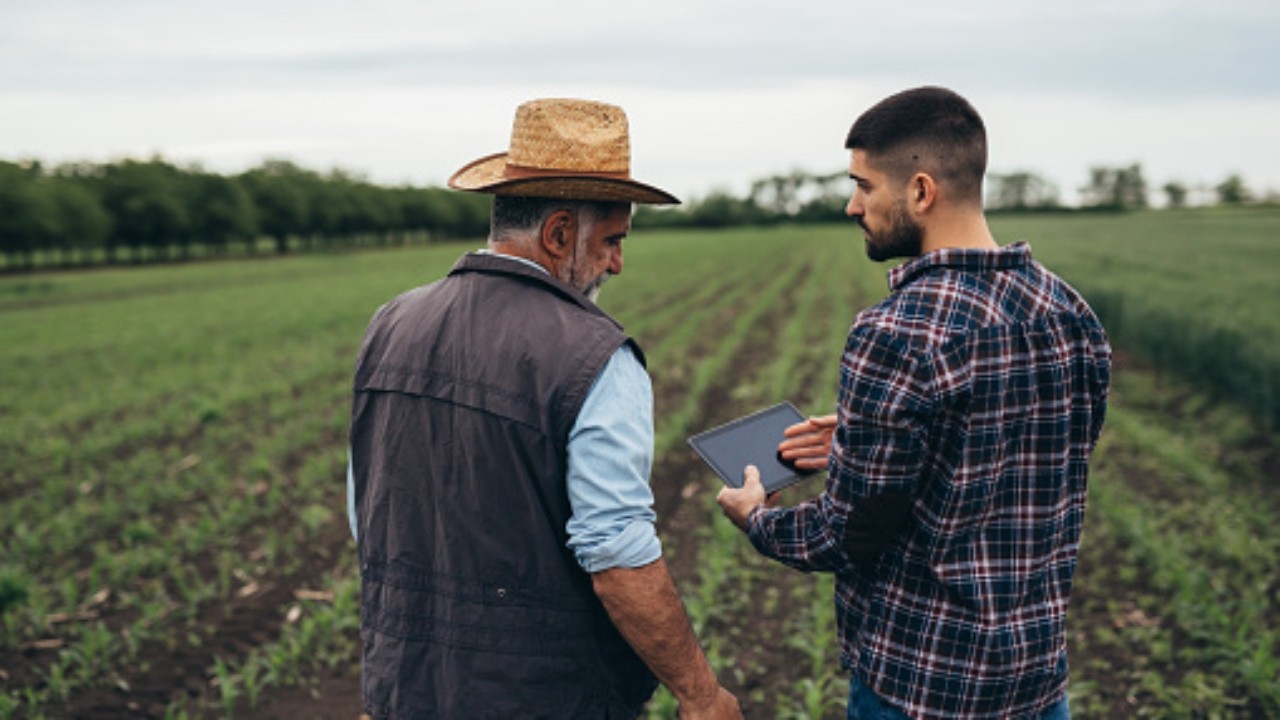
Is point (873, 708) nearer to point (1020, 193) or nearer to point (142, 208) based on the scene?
point (142, 208)

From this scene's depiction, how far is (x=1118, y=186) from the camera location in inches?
5610

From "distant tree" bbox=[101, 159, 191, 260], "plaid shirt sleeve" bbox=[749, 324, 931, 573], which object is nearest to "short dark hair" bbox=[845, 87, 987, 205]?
"plaid shirt sleeve" bbox=[749, 324, 931, 573]

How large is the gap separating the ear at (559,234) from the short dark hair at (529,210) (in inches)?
0.6

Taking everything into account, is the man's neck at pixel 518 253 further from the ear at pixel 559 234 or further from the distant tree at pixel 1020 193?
the distant tree at pixel 1020 193

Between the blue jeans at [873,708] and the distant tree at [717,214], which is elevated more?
the distant tree at [717,214]

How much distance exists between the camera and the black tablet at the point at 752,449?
2.39 meters

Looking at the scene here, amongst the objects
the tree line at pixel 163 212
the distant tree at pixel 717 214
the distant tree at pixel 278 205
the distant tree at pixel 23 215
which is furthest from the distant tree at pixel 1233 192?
the distant tree at pixel 23 215

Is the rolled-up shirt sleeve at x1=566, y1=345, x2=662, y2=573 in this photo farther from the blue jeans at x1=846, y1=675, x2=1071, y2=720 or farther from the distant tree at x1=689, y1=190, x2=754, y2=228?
the distant tree at x1=689, y1=190, x2=754, y2=228

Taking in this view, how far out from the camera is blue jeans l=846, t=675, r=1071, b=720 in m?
2.00

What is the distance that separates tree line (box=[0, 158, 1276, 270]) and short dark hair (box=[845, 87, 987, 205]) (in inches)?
271

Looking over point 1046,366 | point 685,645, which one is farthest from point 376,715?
point 1046,366

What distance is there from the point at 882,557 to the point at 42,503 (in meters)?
8.09

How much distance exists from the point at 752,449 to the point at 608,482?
0.67 m

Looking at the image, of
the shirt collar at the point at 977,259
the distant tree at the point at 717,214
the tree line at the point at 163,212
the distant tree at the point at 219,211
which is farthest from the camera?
the distant tree at the point at 717,214
